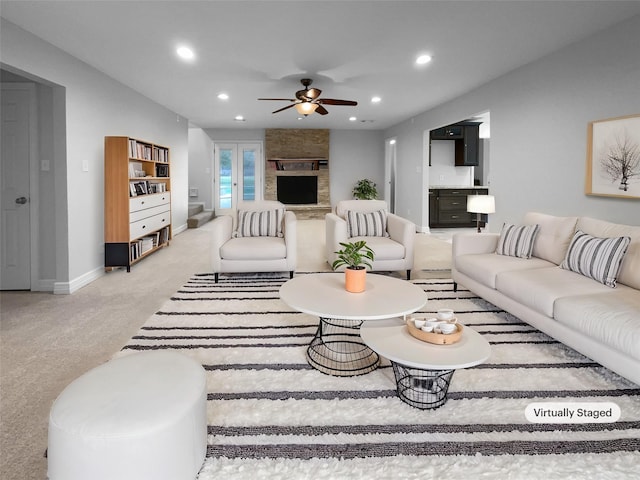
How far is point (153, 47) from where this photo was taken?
4.29 m

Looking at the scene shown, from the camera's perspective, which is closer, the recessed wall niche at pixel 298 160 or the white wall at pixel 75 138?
the white wall at pixel 75 138

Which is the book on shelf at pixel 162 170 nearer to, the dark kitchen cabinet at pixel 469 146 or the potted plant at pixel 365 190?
the potted plant at pixel 365 190

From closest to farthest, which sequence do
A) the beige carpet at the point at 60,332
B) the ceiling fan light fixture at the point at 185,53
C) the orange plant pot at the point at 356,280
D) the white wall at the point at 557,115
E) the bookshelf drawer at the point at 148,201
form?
1. the beige carpet at the point at 60,332
2. the orange plant pot at the point at 356,280
3. the white wall at the point at 557,115
4. the ceiling fan light fixture at the point at 185,53
5. the bookshelf drawer at the point at 148,201

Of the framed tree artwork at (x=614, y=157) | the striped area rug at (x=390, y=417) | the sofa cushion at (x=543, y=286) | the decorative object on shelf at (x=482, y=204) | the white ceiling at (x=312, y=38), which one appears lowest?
the striped area rug at (x=390, y=417)

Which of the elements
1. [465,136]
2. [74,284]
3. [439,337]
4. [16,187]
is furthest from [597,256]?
[465,136]

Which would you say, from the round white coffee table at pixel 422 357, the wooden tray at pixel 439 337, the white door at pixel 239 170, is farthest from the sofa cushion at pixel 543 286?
the white door at pixel 239 170

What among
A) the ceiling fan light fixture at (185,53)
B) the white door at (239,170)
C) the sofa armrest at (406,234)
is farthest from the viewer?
the white door at (239,170)

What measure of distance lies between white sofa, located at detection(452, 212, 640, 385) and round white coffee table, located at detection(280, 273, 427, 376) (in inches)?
34.5

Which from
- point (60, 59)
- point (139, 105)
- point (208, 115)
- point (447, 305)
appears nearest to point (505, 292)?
point (447, 305)

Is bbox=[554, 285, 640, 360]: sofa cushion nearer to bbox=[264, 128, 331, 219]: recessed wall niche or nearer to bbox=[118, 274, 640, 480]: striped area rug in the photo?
bbox=[118, 274, 640, 480]: striped area rug

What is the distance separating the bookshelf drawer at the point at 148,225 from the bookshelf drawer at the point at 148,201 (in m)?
0.18

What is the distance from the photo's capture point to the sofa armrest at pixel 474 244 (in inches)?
165

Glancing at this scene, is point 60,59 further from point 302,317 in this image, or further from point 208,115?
point 208,115

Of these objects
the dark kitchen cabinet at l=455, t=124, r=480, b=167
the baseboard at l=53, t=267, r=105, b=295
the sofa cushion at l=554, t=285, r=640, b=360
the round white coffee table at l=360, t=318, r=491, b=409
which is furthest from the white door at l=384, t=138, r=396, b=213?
the round white coffee table at l=360, t=318, r=491, b=409
